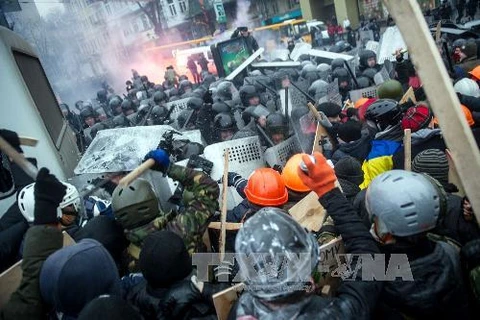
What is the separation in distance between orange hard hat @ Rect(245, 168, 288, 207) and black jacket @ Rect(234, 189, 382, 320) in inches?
53.1

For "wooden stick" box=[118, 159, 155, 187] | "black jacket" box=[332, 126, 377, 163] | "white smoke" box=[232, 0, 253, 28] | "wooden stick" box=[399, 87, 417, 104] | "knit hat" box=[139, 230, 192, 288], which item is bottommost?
"black jacket" box=[332, 126, 377, 163]

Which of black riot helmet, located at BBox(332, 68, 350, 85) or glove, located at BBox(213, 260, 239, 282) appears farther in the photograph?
black riot helmet, located at BBox(332, 68, 350, 85)

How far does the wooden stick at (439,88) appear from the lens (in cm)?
134

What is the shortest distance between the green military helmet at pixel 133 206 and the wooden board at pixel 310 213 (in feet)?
3.99

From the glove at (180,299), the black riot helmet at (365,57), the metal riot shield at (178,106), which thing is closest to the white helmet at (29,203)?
the glove at (180,299)

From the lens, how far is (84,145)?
9969 millimetres

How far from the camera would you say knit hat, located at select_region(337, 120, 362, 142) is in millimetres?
4784

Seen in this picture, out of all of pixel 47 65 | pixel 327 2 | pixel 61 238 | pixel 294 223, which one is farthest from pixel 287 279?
pixel 47 65

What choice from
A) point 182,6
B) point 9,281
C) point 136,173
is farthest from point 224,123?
point 182,6

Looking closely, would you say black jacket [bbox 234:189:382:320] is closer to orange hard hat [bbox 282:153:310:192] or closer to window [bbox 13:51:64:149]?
orange hard hat [bbox 282:153:310:192]

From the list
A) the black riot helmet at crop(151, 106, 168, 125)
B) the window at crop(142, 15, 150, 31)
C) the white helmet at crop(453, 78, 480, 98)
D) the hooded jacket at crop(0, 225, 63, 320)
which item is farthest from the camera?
the window at crop(142, 15, 150, 31)

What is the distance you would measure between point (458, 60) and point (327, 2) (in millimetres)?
33529

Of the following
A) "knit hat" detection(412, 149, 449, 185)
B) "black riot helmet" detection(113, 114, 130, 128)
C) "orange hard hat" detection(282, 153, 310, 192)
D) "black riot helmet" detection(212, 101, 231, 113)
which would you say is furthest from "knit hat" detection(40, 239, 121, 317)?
"black riot helmet" detection(113, 114, 130, 128)

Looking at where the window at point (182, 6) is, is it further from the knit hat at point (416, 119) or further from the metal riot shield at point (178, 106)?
the knit hat at point (416, 119)
